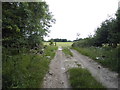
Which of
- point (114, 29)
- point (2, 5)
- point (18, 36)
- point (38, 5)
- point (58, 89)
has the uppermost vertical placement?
point (38, 5)

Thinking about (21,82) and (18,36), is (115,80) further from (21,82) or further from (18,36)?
(18,36)

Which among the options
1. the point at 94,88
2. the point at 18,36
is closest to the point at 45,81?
the point at 94,88

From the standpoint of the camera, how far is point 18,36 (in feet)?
26.0

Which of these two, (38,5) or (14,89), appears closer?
(14,89)

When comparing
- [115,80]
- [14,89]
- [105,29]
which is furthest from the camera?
[105,29]

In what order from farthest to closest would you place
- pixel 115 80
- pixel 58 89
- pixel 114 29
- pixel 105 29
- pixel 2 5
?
pixel 105 29, pixel 114 29, pixel 2 5, pixel 115 80, pixel 58 89

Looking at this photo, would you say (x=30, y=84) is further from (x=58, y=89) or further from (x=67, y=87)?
(x=67, y=87)

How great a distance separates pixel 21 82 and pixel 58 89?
1397 mm

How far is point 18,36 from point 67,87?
5516 millimetres

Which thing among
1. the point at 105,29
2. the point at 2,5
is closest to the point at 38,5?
the point at 2,5

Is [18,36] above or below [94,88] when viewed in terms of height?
above

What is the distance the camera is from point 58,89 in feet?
12.9

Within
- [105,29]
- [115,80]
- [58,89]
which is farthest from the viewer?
[105,29]

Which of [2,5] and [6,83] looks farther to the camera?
[2,5]
